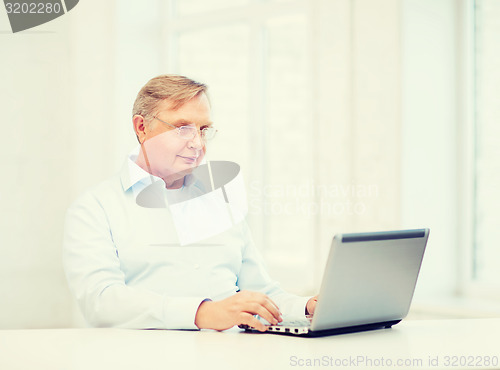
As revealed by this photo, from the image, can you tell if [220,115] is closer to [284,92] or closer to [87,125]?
[284,92]

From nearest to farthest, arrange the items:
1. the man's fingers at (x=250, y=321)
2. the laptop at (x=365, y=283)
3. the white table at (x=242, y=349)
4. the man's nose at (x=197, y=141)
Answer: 1. the white table at (x=242, y=349)
2. the laptop at (x=365, y=283)
3. the man's fingers at (x=250, y=321)
4. the man's nose at (x=197, y=141)

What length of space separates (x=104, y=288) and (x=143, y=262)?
0.17 meters

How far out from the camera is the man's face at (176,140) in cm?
180

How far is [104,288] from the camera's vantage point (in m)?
1.55

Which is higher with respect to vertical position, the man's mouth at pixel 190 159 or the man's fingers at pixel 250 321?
the man's mouth at pixel 190 159

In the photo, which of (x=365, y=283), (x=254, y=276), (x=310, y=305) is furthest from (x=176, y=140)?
(x=365, y=283)

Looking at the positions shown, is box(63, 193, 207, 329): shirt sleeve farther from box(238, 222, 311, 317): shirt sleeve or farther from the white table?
box(238, 222, 311, 317): shirt sleeve

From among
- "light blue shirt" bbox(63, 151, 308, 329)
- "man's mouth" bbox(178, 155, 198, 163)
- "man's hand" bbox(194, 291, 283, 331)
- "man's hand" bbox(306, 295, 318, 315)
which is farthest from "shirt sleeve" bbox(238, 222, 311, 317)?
"man's hand" bbox(194, 291, 283, 331)

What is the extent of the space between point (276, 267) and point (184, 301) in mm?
2107

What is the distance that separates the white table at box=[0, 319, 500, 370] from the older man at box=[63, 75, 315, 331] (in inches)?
2.8

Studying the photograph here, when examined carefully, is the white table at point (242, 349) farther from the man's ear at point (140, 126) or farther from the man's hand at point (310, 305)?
the man's ear at point (140, 126)

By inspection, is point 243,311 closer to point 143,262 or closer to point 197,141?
point 143,262

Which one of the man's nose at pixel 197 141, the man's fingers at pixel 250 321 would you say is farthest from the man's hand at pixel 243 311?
the man's nose at pixel 197 141

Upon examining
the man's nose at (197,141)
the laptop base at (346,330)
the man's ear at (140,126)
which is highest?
the man's ear at (140,126)
